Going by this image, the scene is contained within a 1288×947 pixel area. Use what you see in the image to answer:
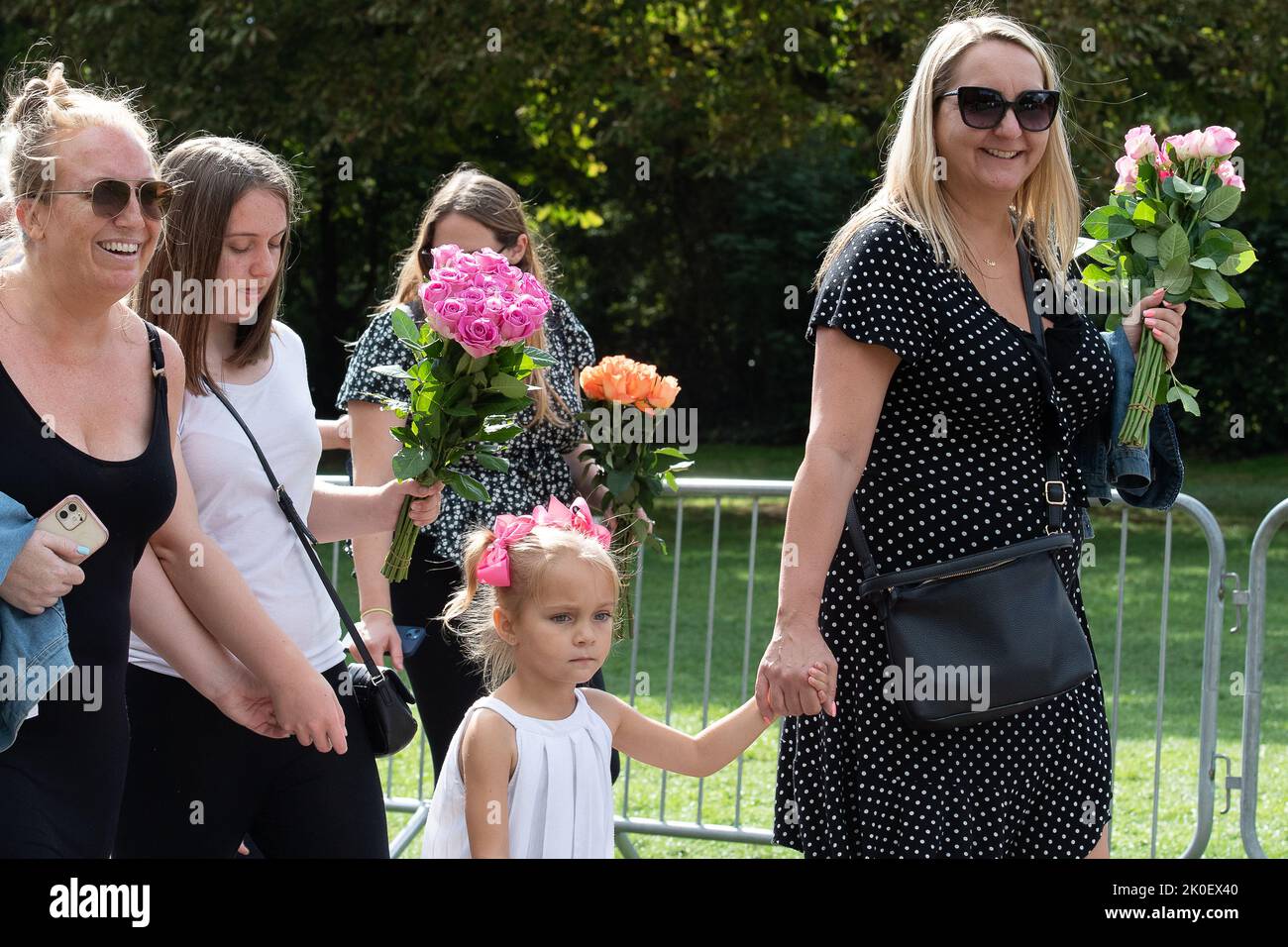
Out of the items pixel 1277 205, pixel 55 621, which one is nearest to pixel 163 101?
pixel 1277 205

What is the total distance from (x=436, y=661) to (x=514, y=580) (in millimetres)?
989

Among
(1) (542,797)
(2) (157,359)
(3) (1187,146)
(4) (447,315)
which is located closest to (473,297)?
(4) (447,315)

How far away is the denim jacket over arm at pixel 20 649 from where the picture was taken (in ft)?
7.50

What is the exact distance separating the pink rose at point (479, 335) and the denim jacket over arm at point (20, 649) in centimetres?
96

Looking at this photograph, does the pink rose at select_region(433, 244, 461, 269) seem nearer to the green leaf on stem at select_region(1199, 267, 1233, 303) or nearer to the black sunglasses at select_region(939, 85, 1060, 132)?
the black sunglasses at select_region(939, 85, 1060, 132)

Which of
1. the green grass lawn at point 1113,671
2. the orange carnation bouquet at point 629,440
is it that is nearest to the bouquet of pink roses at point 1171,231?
the green grass lawn at point 1113,671

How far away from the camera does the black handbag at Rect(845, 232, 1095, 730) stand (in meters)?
2.87

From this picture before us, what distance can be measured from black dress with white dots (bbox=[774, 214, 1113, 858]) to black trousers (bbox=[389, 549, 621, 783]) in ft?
3.85

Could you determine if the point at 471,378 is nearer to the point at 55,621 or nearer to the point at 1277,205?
the point at 55,621

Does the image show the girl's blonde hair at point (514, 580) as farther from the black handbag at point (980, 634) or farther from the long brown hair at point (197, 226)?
the long brown hair at point (197, 226)

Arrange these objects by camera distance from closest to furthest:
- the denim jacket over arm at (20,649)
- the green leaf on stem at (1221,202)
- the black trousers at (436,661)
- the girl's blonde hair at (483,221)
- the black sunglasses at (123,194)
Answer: the denim jacket over arm at (20,649)
the black sunglasses at (123,194)
the green leaf on stem at (1221,202)
the black trousers at (436,661)
the girl's blonde hair at (483,221)

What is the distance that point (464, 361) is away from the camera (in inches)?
122

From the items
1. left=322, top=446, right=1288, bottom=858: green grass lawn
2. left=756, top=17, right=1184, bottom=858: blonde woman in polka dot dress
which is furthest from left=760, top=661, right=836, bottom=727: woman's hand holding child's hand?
left=322, top=446, right=1288, bottom=858: green grass lawn

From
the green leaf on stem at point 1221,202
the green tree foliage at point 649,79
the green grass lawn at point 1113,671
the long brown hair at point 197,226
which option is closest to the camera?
the long brown hair at point 197,226
